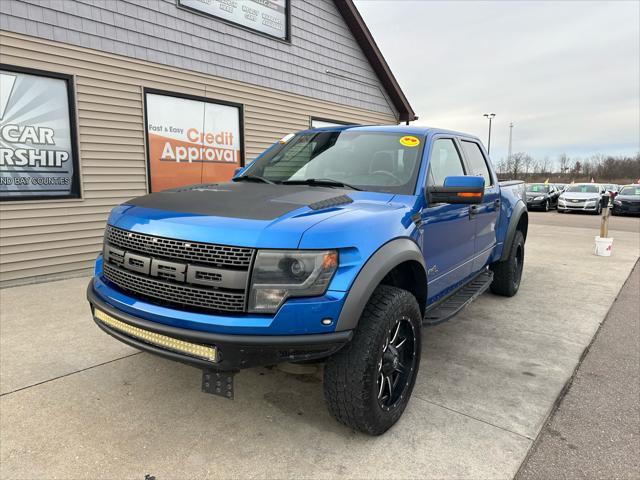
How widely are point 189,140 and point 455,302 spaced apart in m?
5.37

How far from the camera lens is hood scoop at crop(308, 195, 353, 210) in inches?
93.5

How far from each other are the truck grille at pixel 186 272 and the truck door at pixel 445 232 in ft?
4.49

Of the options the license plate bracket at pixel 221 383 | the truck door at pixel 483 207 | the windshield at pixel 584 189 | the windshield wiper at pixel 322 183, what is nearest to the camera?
the license plate bracket at pixel 221 383

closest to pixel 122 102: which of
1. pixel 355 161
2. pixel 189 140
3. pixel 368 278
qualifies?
pixel 189 140

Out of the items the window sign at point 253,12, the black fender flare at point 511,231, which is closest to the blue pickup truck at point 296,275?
the black fender flare at point 511,231

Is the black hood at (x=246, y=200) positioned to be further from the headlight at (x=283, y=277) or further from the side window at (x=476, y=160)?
the side window at (x=476, y=160)

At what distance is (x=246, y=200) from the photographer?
2490 millimetres

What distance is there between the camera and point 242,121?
8.02 metres

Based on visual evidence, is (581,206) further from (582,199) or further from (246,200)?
(246,200)

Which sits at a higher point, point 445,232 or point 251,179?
point 251,179

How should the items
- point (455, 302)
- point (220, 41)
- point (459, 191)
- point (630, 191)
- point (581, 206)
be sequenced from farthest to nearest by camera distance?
1. point (581, 206)
2. point (630, 191)
3. point (220, 41)
4. point (455, 302)
5. point (459, 191)

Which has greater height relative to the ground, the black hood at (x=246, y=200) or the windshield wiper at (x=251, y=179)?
the windshield wiper at (x=251, y=179)

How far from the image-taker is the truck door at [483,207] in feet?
13.1

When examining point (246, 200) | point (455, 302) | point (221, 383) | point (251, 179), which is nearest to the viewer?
point (221, 383)
